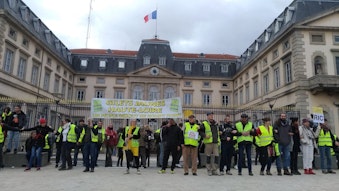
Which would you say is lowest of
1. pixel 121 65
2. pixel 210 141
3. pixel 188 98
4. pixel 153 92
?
pixel 210 141

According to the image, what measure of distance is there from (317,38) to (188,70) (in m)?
20.9

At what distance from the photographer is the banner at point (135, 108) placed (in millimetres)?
11719

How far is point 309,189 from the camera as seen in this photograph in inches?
225

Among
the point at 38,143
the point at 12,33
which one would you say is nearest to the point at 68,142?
the point at 38,143

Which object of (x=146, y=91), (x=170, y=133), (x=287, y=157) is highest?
(x=146, y=91)

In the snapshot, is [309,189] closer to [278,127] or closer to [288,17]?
[278,127]

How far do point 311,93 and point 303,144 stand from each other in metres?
13.8

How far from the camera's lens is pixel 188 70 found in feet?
133

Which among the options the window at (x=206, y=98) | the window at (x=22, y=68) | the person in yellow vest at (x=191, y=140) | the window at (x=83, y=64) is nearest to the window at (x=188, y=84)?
the window at (x=206, y=98)

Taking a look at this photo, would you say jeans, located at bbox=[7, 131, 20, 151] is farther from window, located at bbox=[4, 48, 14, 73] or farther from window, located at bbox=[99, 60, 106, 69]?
window, located at bbox=[99, 60, 106, 69]

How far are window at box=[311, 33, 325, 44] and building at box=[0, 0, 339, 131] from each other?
8 cm

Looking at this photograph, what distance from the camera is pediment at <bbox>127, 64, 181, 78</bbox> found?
1531 inches

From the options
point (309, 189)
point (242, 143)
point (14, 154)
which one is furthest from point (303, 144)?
point (14, 154)

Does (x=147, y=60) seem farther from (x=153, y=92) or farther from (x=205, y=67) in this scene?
(x=205, y=67)
